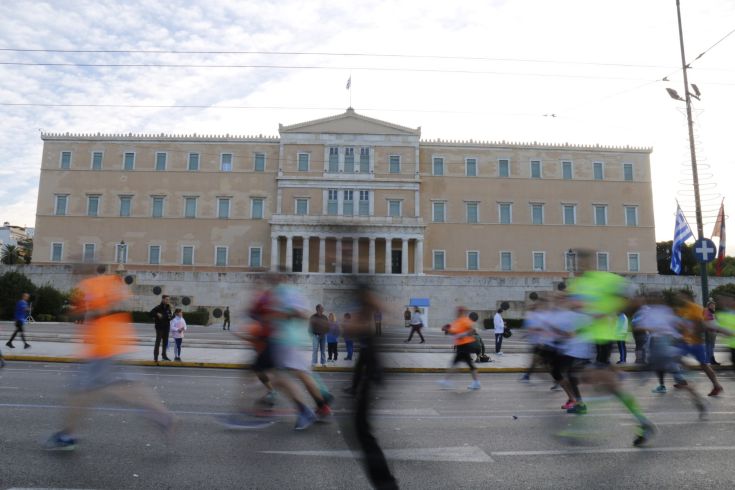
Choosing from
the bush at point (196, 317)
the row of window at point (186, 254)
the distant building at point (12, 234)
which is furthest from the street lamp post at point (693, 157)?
the distant building at point (12, 234)

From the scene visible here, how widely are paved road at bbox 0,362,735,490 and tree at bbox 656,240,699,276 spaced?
67836 millimetres

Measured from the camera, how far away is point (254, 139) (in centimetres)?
5741

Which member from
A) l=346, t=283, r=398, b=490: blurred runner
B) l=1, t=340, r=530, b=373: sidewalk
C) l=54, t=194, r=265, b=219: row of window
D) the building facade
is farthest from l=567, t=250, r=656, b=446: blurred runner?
l=54, t=194, r=265, b=219: row of window

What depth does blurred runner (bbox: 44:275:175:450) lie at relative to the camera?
19.6 ft

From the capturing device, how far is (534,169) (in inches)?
2296

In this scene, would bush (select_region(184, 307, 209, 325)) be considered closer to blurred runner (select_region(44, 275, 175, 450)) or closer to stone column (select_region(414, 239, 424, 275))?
stone column (select_region(414, 239, 424, 275))

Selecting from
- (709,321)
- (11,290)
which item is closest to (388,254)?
(11,290)

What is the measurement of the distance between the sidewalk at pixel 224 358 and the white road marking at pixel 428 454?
28.1 ft

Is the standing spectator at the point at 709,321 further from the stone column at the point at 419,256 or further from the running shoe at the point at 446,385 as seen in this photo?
the stone column at the point at 419,256

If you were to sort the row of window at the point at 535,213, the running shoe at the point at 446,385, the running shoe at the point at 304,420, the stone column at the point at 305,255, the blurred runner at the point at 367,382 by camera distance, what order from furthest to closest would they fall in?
the row of window at the point at 535,213 < the stone column at the point at 305,255 < the running shoe at the point at 446,385 < the running shoe at the point at 304,420 < the blurred runner at the point at 367,382

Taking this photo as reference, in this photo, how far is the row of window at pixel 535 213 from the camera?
57281 mm

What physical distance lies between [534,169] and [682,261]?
29545 millimetres

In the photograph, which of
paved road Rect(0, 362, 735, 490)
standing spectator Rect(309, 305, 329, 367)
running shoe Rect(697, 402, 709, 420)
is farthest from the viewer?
standing spectator Rect(309, 305, 329, 367)

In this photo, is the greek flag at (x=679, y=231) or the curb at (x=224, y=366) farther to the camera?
the greek flag at (x=679, y=231)
